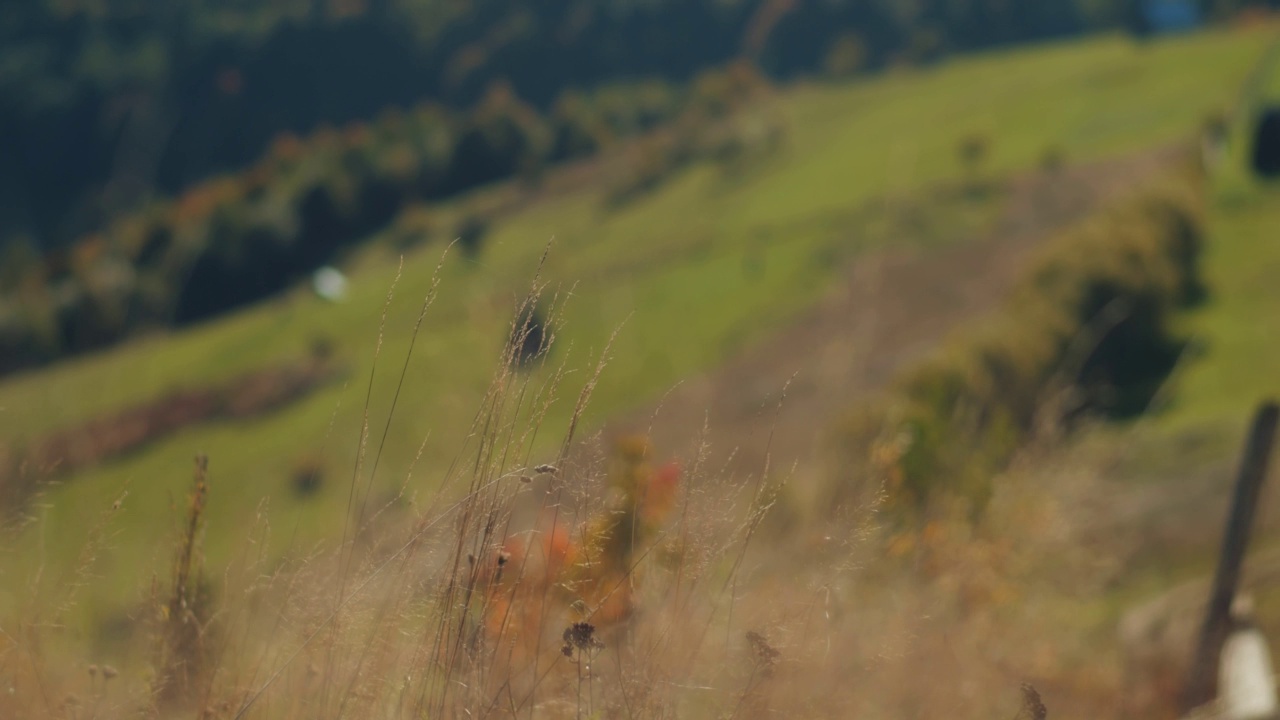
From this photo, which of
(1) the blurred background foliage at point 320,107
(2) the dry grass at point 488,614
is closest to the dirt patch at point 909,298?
(1) the blurred background foliage at point 320,107

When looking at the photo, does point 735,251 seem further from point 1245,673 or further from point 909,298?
point 1245,673

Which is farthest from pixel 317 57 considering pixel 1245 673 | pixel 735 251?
pixel 1245 673

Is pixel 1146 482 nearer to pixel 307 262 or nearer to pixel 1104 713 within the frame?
pixel 1104 713

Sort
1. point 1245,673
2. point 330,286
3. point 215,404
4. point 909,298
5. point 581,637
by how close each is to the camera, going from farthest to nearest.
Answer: point 215,404, point 909,298, point 330,286, point 1245,673, point 581,637

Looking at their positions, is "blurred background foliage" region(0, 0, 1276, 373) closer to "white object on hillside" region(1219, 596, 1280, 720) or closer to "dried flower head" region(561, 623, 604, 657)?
"white object on hillside" region(1219, 596, 1280, 720)

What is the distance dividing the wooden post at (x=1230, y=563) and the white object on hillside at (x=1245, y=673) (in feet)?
0.25

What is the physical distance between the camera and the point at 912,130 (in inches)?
1871

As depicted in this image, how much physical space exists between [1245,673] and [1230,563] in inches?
18.0

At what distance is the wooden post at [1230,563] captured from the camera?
471cm

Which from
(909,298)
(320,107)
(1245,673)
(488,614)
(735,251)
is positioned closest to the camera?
(488,614)

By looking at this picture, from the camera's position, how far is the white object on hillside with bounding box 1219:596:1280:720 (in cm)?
427

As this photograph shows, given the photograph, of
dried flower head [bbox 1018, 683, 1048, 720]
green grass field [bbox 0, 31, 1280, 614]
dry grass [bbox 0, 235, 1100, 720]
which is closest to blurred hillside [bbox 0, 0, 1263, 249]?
green grass field [bbox 0, 31, 1280, 614]

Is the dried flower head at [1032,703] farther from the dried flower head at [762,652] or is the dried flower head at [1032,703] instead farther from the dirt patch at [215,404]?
the dirt patch at [215,404]

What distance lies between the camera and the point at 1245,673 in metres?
4.71
